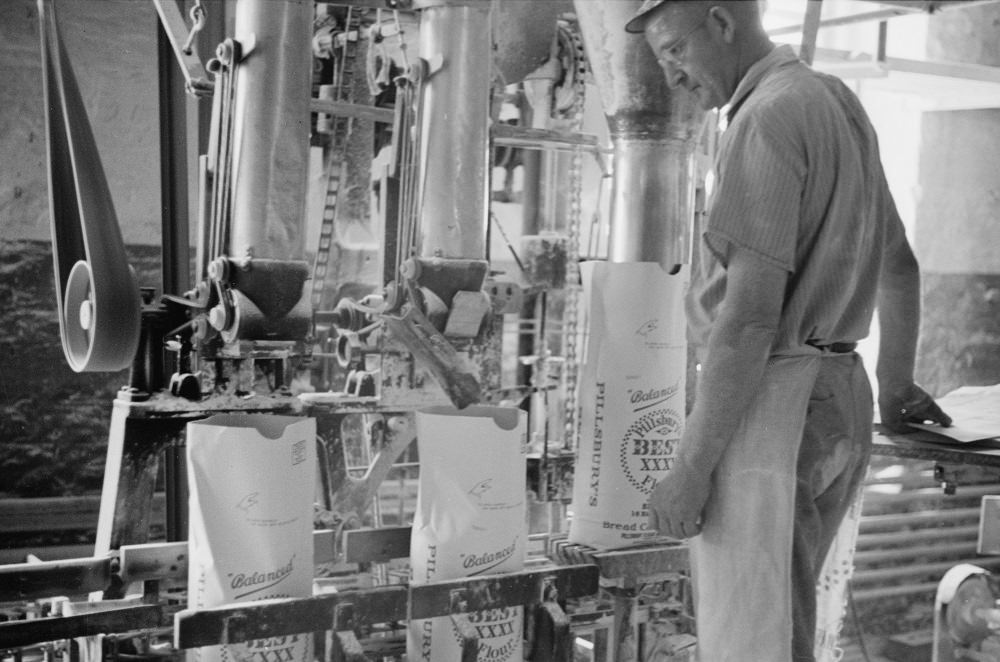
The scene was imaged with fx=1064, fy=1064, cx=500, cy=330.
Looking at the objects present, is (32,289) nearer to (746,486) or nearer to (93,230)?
(93,230)

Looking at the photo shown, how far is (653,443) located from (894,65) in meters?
2.26

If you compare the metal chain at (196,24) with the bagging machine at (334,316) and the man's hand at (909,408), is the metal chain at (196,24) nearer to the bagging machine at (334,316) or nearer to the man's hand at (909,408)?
the bagging machine at (334,316)

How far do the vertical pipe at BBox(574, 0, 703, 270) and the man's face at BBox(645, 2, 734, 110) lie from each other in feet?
2.60

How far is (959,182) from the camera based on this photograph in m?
5.58

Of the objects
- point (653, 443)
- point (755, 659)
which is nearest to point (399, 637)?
point (653, 443)

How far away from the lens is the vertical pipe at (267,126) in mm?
2426

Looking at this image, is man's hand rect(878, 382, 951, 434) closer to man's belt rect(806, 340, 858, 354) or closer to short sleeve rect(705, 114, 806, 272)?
man's belt rect(806, 340, 858, 354)

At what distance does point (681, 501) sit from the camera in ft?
6.28

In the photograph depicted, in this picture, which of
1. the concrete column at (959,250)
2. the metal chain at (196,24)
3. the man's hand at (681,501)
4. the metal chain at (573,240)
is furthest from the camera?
the concrete column at (959,250)

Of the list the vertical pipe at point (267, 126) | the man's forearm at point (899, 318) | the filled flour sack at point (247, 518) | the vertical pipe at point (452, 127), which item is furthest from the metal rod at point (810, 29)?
the filled flour sack at point (247, 518)

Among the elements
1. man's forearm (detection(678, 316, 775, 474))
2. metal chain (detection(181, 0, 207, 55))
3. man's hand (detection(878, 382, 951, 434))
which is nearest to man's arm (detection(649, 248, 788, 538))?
man's forearm (detection(678, 316, 775, 474))

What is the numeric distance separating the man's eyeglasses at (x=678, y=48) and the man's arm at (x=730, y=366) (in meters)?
0.40

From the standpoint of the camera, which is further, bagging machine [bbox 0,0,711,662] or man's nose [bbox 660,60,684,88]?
bagging machine [bbox 0,0,711,662]

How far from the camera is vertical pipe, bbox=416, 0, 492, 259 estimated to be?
2572 millimetres
